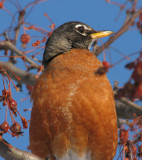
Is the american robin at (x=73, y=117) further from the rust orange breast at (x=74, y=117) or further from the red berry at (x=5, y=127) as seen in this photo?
the red berry at (x=5, y=127)

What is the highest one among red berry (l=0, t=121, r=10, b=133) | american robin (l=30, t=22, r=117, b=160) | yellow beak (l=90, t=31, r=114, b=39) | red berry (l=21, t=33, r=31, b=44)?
yellow beak (l=90, t=31, r=114, b=39)

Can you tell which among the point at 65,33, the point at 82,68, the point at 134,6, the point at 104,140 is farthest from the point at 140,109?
the point at 134,6

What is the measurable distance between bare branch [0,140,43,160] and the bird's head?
167cm

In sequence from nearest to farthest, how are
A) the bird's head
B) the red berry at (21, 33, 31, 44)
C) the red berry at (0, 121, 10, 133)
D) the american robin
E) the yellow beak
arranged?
the red berry at (0, 121, 10, 133) → the american robin → the yellow beak → the bird's head → the red berry at (21, 33, 31, 44)

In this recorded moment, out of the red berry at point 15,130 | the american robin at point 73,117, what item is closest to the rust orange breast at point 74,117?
the american robin at point 73,117

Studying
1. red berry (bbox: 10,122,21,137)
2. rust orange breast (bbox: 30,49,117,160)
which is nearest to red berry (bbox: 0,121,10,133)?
red berry (bbox: 10,122,21,137)

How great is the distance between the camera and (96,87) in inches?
127

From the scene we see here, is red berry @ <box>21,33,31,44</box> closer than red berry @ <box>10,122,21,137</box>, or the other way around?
red berry @ <box>10,122,21,137</box>

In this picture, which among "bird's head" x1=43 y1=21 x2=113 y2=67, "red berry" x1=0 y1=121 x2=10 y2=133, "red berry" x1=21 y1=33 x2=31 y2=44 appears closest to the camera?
"red berry" x1=0 y1=121 x2=10 y2=133

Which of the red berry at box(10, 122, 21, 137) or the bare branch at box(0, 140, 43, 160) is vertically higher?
the red berry at box(10, 122, 21, 137)

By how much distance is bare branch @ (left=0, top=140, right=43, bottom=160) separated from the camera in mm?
2541

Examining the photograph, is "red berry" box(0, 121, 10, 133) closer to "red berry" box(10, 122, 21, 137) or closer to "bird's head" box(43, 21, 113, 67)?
"red berry" box(10, 122, 21, 137)

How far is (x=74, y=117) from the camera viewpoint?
3121mm

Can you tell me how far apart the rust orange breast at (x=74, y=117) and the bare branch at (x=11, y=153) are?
2.08 ft
